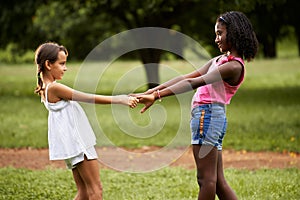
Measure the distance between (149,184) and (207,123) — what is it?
2.66 meters

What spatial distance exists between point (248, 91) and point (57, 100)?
55.4 feet

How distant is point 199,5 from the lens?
20.2 m

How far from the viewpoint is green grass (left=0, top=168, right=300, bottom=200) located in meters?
6.54

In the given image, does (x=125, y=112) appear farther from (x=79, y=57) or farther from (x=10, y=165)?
(x=79, y=57)

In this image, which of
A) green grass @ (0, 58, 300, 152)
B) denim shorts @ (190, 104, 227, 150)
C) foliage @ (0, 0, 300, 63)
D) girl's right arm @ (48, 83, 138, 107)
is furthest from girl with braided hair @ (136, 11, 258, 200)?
foliage @ (0, 0, 300, 63)

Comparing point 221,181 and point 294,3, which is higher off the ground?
point 294,3

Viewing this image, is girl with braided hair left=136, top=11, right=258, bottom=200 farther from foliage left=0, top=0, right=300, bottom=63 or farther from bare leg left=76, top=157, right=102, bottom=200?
foliage left=0, top=0, right=300, bottom=63

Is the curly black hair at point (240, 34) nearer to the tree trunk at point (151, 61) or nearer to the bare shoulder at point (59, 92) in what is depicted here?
the bare shoulder at point (59, 92)

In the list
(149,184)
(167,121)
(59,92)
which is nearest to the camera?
(59,92)

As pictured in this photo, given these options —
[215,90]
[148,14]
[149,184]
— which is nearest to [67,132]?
[215,90]

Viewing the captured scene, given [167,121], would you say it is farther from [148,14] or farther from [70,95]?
[70,95]

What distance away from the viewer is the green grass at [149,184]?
654 cm

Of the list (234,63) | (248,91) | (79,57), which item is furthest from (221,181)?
(79,57)

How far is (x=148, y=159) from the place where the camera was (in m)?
9.28
